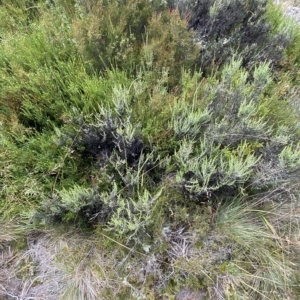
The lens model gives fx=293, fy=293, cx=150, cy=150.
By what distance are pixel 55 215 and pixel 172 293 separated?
953 millimetres

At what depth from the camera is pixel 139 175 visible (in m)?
2.11

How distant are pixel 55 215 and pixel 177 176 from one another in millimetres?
898

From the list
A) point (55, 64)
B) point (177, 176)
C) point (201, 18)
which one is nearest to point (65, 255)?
point (177, 176)

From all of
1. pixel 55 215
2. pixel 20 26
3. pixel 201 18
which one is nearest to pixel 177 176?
pixel 55 215

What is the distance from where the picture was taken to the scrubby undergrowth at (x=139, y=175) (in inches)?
76.7

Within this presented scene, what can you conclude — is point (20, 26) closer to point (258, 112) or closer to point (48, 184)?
point (48, 184)

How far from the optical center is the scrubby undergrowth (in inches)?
76.7

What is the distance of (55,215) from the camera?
206 centimetres

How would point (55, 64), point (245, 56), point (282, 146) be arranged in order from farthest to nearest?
point (245, 56)
point (55, 64)
point (282, 146)

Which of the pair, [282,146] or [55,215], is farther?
[282,146]

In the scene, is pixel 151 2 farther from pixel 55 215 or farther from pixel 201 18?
pixel 55 215

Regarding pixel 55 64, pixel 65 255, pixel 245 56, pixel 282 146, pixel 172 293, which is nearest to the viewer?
pixel 172 293

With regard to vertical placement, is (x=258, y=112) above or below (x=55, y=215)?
above

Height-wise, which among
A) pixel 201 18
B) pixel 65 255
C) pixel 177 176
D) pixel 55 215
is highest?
pixel 201 18
